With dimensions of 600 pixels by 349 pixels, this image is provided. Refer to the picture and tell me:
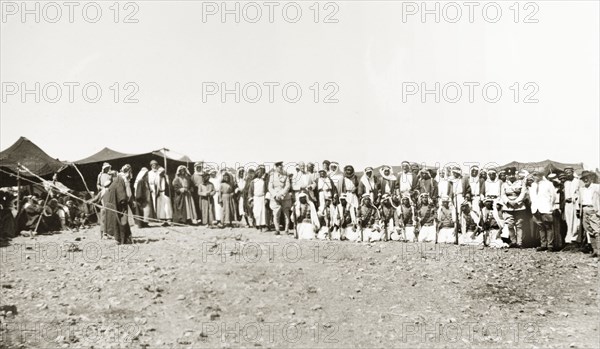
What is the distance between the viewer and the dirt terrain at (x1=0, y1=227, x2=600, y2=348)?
806 centimetres

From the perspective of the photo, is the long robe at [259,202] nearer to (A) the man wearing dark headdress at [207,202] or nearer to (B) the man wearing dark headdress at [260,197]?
(B) the man wearing dark headdress at [260,197]

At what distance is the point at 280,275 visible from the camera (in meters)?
10.2

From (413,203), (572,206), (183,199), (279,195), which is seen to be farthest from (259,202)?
(572,206)

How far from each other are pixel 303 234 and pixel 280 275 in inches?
120

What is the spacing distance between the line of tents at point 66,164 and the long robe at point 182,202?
1.11m

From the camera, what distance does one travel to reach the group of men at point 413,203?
38.4 ft

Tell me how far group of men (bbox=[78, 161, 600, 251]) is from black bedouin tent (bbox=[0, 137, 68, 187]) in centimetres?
278

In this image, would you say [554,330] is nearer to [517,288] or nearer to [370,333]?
[517,288]

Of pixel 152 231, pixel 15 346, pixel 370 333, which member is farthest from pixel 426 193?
pixel 15 346

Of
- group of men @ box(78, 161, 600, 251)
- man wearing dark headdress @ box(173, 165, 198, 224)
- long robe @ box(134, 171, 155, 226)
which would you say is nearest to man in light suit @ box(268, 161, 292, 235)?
group of men @ box(78, 161, 600, 251)

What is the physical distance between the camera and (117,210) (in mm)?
12078

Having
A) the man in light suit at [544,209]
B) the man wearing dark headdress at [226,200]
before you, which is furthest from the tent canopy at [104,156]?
the man in light suit at [544,209]

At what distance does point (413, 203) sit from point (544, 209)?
9.64 feet

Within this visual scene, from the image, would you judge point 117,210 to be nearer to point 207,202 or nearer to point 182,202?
point 182,202
